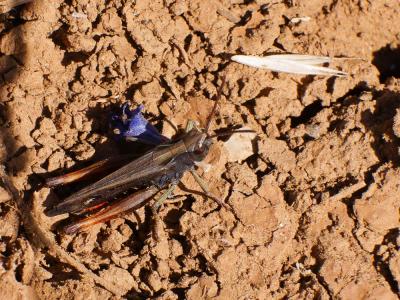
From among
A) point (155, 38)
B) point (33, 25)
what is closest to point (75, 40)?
point (33, 25)

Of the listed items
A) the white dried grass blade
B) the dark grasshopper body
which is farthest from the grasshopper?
the white dried grass blade

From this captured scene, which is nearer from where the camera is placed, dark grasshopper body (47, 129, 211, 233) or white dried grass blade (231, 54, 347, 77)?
dark grasshopper body (47, 129, 211, 233)

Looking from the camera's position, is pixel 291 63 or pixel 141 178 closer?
pixel 141 178

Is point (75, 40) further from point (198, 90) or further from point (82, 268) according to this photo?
point (82, 268)

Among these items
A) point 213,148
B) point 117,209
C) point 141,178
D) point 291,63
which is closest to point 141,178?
point 141,178

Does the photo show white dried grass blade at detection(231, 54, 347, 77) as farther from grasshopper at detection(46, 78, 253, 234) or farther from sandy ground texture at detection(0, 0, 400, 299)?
grasshopper at detection(46, 78, 253, 234)

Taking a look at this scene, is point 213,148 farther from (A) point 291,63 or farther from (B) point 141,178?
(A) point 291,63

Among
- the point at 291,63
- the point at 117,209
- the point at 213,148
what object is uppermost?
the point at 291,63

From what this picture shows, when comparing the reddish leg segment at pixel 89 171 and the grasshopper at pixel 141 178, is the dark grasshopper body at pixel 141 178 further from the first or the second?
the reddish leg segment at pixel 89 171
